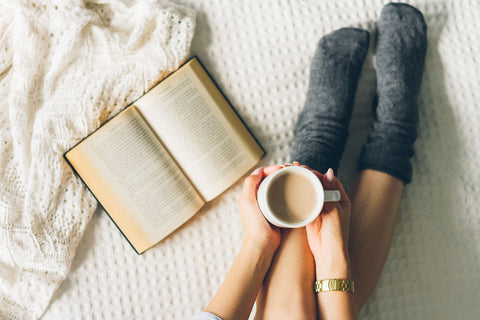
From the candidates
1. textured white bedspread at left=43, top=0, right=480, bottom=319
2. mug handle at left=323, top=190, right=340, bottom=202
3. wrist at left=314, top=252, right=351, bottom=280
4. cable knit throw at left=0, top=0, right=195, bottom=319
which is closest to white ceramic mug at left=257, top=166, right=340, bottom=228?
mug handle at left=323, top=190, right=340, bottom=202

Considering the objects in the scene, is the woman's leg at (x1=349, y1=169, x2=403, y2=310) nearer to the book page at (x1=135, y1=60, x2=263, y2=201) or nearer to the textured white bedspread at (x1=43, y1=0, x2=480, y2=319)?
the textured white bedspread at (x1=43, y1=0, x2=480, y2=319)

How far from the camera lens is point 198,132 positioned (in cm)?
78

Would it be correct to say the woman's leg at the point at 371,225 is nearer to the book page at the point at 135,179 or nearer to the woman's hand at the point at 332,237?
the woman's hand at the point at 332,237

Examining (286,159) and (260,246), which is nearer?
(260,246)

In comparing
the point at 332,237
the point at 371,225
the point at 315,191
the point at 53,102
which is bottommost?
the point at 371,225

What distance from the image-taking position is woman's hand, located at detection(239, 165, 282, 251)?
2.14 feet

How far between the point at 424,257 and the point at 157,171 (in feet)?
2.06

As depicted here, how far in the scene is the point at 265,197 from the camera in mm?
593

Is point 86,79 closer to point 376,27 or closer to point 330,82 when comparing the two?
point 330,82

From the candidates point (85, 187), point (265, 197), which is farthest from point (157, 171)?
point (265, 197)

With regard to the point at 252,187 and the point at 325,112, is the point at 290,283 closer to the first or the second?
the point at 252,187

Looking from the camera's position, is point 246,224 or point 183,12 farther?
point 183,12

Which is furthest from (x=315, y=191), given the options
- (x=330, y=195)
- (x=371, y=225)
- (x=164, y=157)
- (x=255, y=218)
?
(x=164, y=157)

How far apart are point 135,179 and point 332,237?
1.39ft
